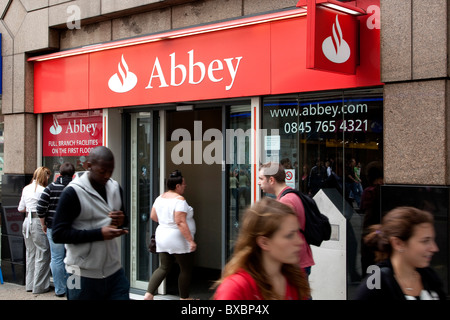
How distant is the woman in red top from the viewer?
8.65 feet

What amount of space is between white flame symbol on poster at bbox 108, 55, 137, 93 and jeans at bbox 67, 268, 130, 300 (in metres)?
4.30

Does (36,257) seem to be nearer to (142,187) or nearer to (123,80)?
(142,187)

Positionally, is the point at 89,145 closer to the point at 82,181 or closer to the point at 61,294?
the point at 61,294

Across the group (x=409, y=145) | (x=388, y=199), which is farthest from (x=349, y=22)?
(x=388, y=199)

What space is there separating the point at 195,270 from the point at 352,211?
4395 millimetres

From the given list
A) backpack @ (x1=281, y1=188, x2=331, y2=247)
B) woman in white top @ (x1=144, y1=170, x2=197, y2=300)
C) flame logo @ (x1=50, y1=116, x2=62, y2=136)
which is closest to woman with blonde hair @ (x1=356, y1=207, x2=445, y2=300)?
backpack @ (x1=281, y1=188, x2=331, y2=247)

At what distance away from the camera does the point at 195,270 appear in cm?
984

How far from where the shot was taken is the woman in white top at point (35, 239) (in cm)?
857

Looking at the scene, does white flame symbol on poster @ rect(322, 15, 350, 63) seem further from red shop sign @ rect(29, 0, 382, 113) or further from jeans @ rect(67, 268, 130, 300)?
jeans @ rect(67, 268, 130, 300)

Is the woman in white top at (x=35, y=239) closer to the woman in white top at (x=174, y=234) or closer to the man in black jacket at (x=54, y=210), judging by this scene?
the man in black jacket at (x=54, y=210)

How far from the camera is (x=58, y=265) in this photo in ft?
27.2

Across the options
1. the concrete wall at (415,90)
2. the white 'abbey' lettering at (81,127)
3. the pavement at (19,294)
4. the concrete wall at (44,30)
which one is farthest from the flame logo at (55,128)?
the concrete wall at (415,90)

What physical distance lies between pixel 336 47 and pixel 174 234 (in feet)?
9.67

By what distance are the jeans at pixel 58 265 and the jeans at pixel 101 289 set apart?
400 centimetres
